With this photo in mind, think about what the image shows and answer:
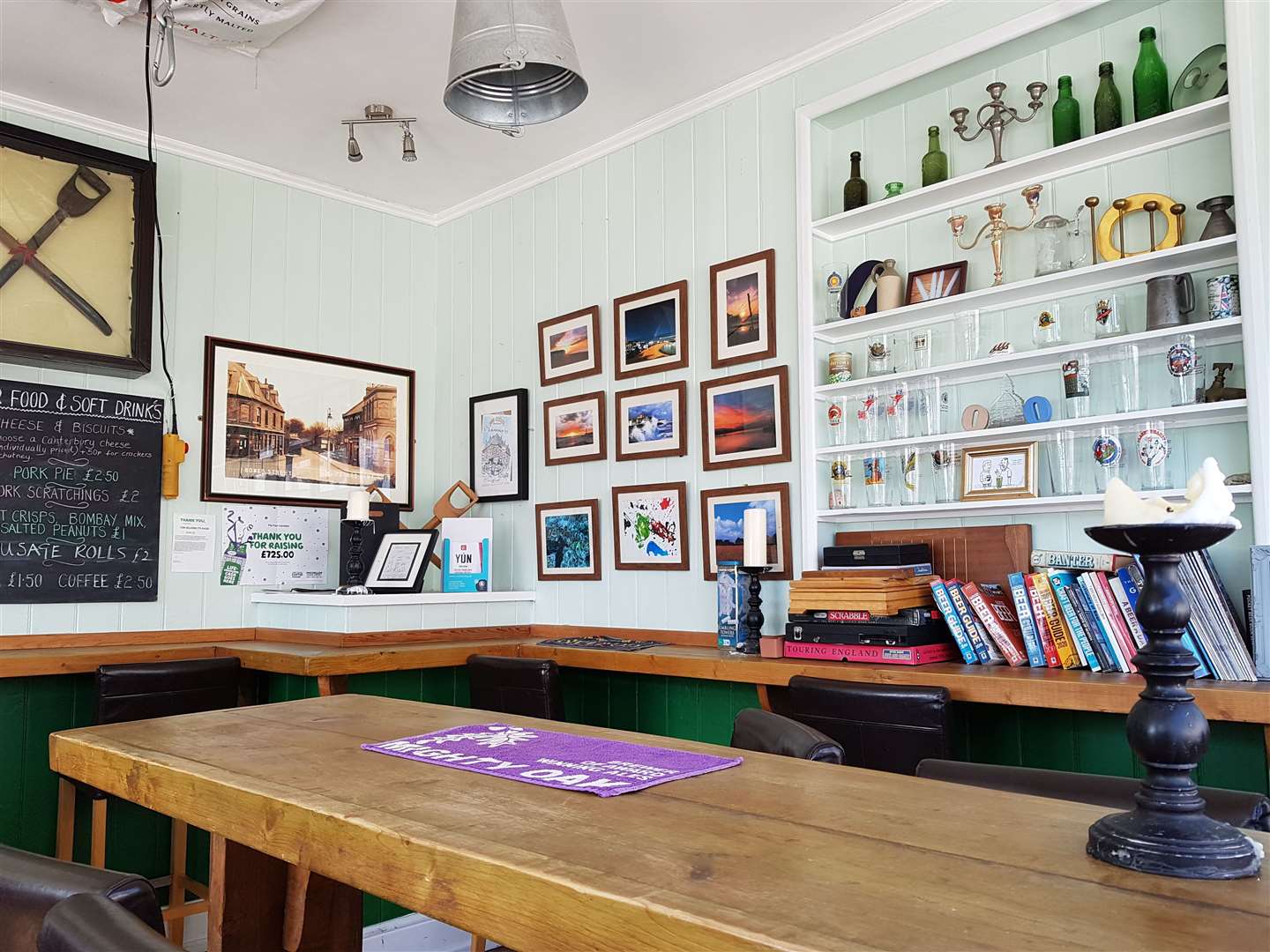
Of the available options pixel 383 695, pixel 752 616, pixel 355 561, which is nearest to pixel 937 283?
pixel 752 616

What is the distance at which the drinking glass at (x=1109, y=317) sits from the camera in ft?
9.23

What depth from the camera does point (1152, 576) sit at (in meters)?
0.96

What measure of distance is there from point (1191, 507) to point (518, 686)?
7.90ft

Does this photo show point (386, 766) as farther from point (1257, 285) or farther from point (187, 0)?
point (187, 0)

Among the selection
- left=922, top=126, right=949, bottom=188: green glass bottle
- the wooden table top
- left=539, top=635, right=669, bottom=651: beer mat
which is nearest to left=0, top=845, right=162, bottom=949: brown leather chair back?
the wooden table top

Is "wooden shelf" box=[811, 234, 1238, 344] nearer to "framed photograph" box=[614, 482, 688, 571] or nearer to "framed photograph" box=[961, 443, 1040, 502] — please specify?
"framed photograph" box=[961, 443, 1040, 502]

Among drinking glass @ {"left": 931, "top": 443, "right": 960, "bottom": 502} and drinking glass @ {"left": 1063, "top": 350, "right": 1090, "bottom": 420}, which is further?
drinking glass @ {"left": 931, "top": 443, "right": 960, "bottom": 502}

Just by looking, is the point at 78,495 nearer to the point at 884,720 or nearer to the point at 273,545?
the point at 273,545

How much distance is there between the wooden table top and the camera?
0.78m

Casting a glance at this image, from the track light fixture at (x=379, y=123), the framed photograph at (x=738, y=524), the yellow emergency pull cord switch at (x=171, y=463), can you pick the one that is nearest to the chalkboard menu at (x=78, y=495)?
the yellow emergency pull cord switch at (x=171, y=463)

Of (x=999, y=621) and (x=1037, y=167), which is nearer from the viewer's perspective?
(x=999, y=621)

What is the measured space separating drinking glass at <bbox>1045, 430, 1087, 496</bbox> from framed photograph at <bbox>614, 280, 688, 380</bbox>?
148 cm

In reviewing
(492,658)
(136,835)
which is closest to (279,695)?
(136,835)

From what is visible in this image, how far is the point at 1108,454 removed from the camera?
278cm
